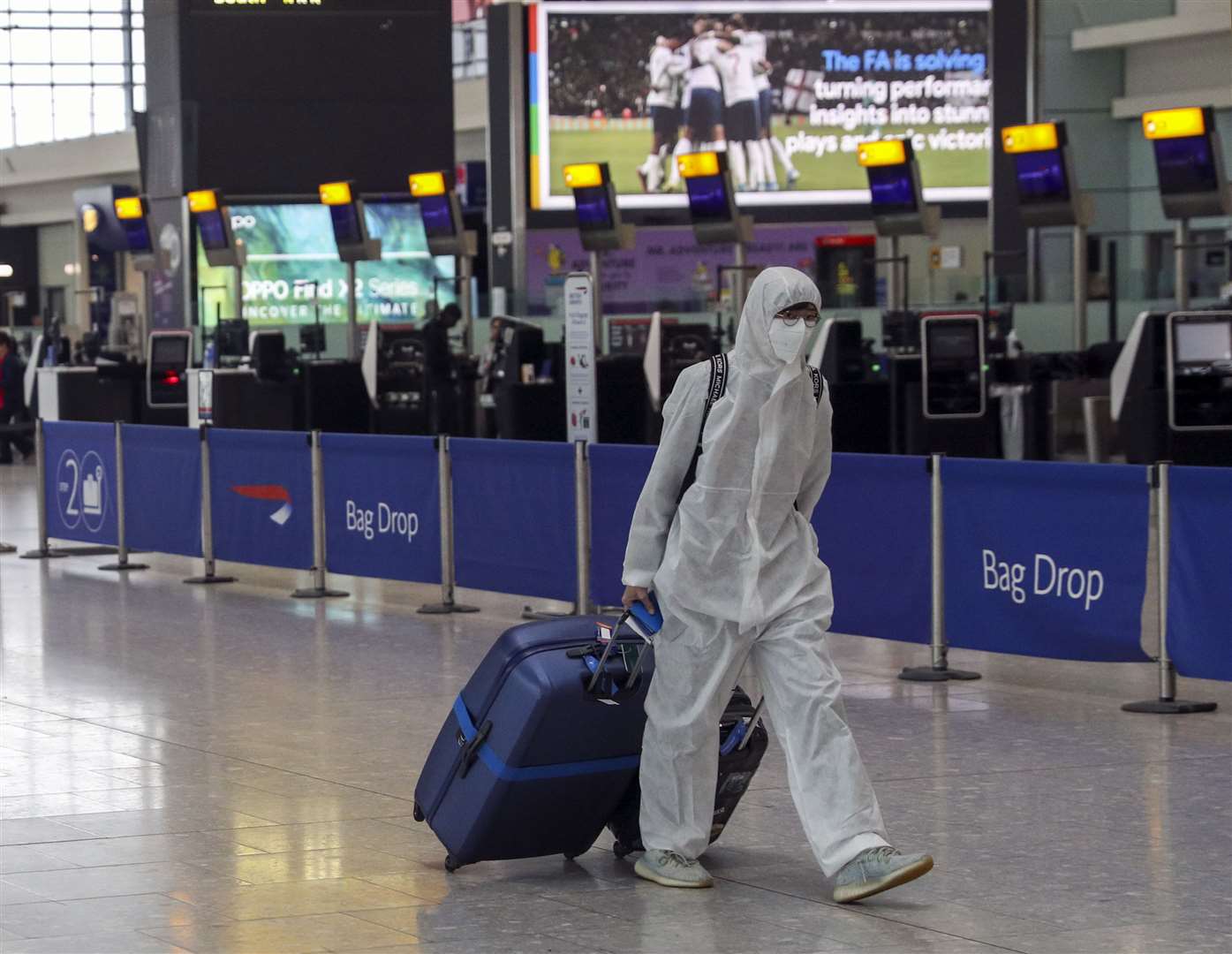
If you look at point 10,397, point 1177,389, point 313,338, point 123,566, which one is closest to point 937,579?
point 123,566

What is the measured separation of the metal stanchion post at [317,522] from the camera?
13.1m

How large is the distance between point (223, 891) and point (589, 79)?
3072cm

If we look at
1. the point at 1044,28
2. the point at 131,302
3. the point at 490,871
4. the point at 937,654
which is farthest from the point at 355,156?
the point at 490,871

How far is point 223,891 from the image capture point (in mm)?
5680

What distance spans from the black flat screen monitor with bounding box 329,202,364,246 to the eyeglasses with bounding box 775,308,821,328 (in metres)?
22.1

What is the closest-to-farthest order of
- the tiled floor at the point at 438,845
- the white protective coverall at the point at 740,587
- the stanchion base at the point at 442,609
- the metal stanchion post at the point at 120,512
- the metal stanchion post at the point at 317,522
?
1. the tiled floor at the point at 438,845
2. the white protective coverall at the point at 740,587
3. the stanchion base at the point at 442,609
4. the metal stanchion post at the point at 317,522
5. the metal stanchion post at the point at 120,512

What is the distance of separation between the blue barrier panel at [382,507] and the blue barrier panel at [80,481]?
2822mm

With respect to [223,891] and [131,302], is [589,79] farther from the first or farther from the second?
[223,891]

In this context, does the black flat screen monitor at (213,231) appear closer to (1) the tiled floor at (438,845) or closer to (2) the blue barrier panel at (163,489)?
(2) the blue barrier panel at (163,489)

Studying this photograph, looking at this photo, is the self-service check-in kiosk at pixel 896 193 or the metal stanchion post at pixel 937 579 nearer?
the metal stanchion post at pixel 937 579

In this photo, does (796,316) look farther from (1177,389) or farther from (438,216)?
(438,216)

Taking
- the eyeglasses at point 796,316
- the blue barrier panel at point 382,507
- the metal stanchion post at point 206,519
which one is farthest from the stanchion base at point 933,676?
the metal stanchion post at point 206,519

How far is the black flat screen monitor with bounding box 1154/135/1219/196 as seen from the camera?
19.0 meters

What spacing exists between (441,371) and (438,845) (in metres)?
19.0
